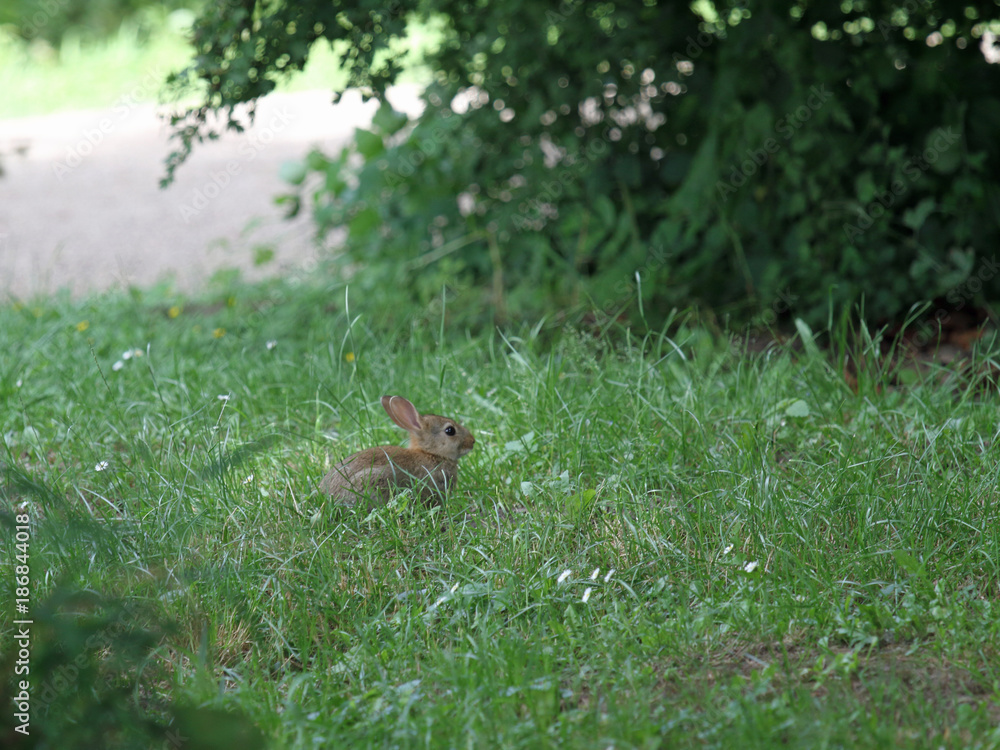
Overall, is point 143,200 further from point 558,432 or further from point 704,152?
point 558,432

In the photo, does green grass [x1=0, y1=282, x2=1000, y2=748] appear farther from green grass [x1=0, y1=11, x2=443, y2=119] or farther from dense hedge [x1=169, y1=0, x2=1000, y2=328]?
green grass [x1=0, y1=11, x2=443, y2=119]

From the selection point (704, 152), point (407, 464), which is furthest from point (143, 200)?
point (407, 464)

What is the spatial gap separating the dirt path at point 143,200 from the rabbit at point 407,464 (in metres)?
3.38

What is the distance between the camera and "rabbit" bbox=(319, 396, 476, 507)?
316cm

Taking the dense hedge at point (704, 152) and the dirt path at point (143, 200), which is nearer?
the dense hedge at point (704, 152)

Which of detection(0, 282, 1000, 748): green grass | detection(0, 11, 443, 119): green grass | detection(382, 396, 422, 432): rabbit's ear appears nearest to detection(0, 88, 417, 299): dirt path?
detection(0, 11, 443, 119): green grass

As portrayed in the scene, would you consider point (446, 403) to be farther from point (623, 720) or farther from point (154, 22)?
point (154, 22)

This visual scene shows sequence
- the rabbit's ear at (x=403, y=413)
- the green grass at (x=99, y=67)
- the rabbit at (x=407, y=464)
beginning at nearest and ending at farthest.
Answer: the rabbit at (x=407, y=464)
the rabbit's ear at (x=403, y=413)
the green grass at (x=99, y=67)

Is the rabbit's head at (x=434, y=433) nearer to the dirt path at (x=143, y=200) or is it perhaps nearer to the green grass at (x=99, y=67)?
the dirt path at (x=143, y=200)

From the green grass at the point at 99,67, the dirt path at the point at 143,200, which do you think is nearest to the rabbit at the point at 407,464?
the dirt path at the point at 143,200

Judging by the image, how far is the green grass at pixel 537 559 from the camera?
224 centimetres

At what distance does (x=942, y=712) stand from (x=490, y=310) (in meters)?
3.51

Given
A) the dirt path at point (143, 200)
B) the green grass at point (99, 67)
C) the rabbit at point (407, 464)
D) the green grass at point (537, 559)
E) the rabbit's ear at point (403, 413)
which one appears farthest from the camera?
the green grass at point (99, 67)

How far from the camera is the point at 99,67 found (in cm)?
1327
